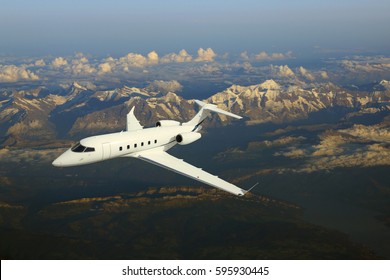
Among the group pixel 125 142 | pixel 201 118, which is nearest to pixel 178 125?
pixel 201 118

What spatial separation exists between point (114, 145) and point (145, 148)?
28.4 feet

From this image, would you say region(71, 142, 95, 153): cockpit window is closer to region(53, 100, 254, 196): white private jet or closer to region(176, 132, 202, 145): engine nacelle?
region(53, 100, 254, 196): white private jet

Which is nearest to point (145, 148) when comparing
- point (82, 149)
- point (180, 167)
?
point (180, 167)

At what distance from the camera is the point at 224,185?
218ft

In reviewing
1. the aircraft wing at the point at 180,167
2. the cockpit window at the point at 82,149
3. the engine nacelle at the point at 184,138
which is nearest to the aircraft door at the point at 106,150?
the cockpit window at the point at 82,149

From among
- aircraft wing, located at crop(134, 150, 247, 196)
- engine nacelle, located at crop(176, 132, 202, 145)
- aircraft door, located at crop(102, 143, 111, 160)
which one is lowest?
aircraft wing, located at crop(134, 150, 247, 196)

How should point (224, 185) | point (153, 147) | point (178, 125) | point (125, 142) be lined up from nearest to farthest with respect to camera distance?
point (224, 185), point (125, 142), point (153, 147), point (178, 125)

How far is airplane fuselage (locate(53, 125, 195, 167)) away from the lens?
225 feet

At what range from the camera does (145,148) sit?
→ 78375mm

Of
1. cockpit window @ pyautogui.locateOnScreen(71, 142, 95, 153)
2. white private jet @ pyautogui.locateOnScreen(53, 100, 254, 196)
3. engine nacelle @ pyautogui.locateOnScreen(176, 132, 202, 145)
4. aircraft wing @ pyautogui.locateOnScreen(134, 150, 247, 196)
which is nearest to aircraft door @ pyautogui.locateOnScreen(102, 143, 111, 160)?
white private jet @ pyautogui.locateOnScreen(53, 100, 254, 196)

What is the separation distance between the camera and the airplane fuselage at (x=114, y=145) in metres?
68.7

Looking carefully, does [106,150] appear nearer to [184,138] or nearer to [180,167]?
[180,167]
